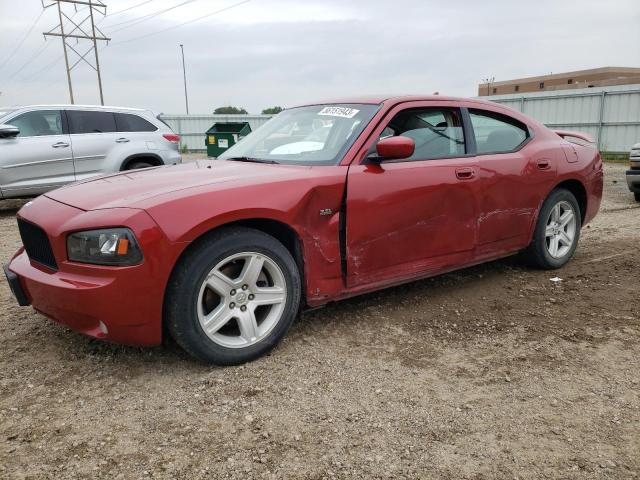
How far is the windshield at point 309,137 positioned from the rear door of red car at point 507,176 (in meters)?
1.07

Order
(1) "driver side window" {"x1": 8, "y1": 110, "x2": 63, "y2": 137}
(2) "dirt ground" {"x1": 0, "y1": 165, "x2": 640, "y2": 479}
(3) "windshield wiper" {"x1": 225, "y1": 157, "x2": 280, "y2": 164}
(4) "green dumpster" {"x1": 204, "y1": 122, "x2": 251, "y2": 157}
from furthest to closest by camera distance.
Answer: (4) "green dumpster" {"x1": 204, "y1": 122, "x2": 251, "y2": 157}, (1) "driver side window" {"x1": 8, "y1": 110, "x2": 63, "y2": 137}, (3) "windshield wiper" {"x1": 225, "y1": 157, "x2": 280, "y2": 164}, (2) "dirt ground" {"x1": 0, "y1": 165, "x2": 640, "y2": 479}

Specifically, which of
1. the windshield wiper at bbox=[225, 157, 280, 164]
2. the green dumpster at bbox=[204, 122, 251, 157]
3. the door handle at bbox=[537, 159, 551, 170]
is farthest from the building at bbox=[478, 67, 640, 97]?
the windshield wiper at bbox=[225, 157, 280, 164]

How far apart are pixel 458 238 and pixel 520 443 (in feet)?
5.98

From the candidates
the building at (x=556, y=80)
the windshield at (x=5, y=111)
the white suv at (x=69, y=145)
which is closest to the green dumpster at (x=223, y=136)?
the white suv at (x=69, y=145)

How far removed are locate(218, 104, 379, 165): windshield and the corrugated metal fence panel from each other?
2207cm

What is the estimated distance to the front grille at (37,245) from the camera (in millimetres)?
2818

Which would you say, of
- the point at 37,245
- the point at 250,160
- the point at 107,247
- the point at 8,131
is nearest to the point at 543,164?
the point at 250,160

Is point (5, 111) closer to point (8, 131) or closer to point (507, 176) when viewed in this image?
point (8, 131)

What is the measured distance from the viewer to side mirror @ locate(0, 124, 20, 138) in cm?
759

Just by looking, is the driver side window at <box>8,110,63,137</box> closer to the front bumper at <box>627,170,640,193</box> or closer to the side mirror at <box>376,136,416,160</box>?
the side mirror at <box>376,136,416,160</box>

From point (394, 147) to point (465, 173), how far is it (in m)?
0.84

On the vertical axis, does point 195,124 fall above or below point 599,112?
below

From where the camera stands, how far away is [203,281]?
276cm

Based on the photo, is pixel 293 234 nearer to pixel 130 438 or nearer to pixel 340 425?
pixel 340 425
